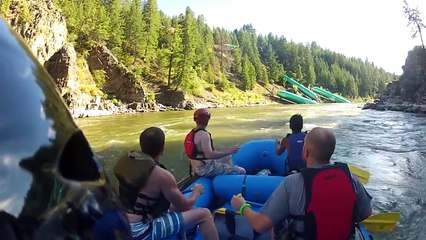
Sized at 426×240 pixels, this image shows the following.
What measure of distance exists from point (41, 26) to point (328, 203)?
35042 mm

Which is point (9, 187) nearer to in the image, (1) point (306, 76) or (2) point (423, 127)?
(2) point (423, 127)

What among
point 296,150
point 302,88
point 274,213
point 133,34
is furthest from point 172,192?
point 302,88

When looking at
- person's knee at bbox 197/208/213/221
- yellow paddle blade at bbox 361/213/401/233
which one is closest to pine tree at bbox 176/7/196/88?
yellow paddle blade at bbox 361/213/401/233

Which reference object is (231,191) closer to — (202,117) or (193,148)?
(193,148)

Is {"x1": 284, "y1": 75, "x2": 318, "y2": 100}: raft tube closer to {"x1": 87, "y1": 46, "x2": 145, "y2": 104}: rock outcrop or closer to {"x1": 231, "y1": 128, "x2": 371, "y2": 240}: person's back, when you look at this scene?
{"x1": 87, "y1": 46, "x2": 145, "y2": 104}: rock outcrop

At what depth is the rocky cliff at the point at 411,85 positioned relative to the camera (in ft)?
114

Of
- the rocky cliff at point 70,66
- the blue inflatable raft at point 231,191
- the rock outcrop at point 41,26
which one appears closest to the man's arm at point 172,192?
the blue inflatable raft at point 231,191

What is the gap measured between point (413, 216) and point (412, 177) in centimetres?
284

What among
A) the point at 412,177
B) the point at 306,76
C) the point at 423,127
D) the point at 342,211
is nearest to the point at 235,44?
the point at 306,76

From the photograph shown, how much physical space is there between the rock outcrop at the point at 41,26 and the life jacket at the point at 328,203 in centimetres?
3006

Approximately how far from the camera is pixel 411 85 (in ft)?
123

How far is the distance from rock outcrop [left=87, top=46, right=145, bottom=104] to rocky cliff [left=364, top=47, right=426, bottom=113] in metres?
24.6

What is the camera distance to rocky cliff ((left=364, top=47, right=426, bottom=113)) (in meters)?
34.9

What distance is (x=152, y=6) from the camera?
56875 millimetres
